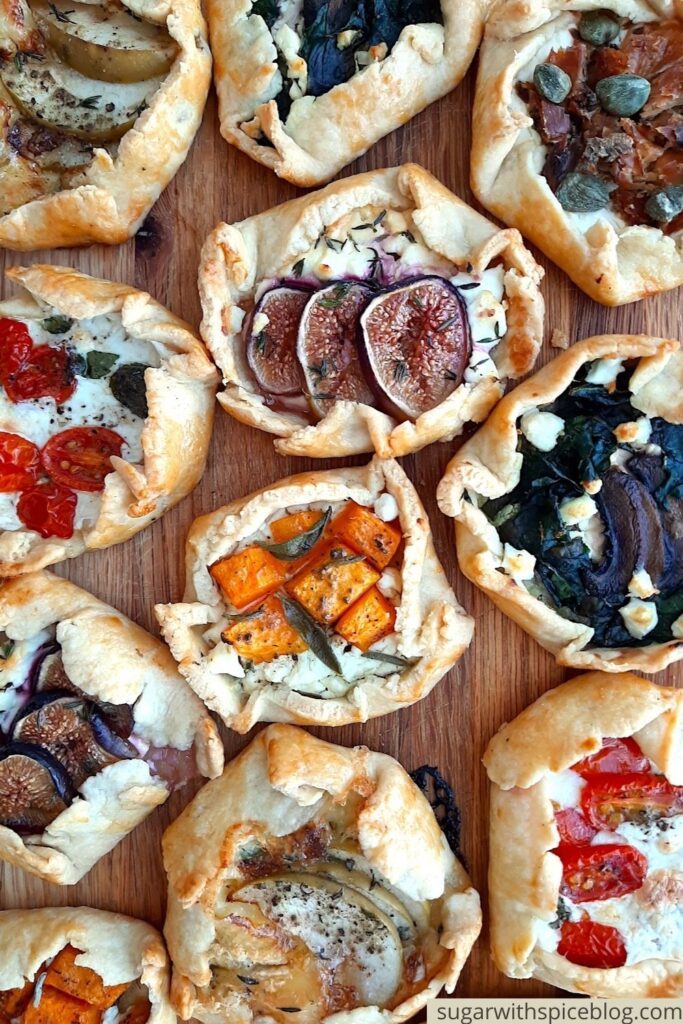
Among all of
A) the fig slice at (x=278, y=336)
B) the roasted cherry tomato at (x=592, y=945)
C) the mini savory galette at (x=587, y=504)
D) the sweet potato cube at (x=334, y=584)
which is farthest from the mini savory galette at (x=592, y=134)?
the roasted cherry tomato at (x=592, y=945)

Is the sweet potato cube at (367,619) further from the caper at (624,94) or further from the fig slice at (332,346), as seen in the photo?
the caper at (624,94)

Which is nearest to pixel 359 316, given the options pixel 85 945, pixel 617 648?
pixel 617 648

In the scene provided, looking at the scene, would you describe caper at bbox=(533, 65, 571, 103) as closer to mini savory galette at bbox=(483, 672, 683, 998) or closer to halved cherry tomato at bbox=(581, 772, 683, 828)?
mini savory galette at bbox=(483, 672, 683, 998)

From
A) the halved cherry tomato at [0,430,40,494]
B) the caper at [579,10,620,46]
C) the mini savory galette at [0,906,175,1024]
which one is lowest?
the mini savory galette at [0,906,175,1024]

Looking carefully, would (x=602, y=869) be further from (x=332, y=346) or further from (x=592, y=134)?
(x=592, y=134)

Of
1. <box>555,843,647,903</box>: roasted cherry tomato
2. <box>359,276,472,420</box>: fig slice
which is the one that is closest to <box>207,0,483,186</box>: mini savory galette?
<box>359,276,472,420</box>: fig slice

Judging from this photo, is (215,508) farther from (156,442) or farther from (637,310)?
(637,310)

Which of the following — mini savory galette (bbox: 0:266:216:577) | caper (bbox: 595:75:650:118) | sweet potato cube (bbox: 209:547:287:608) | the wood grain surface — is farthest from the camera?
the wood grain surface
